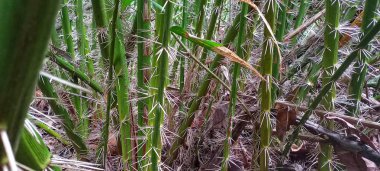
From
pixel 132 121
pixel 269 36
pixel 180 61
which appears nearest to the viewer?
pixel 269 36

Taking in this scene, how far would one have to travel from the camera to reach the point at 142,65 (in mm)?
652

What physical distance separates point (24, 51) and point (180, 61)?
657mm

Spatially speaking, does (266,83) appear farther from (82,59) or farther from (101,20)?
(82,59)

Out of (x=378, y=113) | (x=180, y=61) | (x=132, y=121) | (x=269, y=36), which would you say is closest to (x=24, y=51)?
(x=269, y=36)

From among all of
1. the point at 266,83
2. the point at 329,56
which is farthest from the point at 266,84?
the point at 329,56

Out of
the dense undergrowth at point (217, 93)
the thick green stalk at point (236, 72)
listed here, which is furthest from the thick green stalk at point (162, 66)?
the thick green stalk at point (236, 72)

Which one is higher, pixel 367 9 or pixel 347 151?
pixel 367 9

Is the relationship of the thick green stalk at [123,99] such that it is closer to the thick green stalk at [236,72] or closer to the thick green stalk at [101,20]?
the thick green stalk at [101,20]

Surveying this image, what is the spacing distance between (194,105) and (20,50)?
546 millimetres

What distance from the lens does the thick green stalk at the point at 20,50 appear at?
19cm

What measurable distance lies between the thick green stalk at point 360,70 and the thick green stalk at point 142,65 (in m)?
0.30

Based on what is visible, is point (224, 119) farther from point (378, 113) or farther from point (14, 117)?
point (14, 117)

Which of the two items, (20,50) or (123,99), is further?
(123,99)

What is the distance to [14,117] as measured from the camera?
0.22 meters
